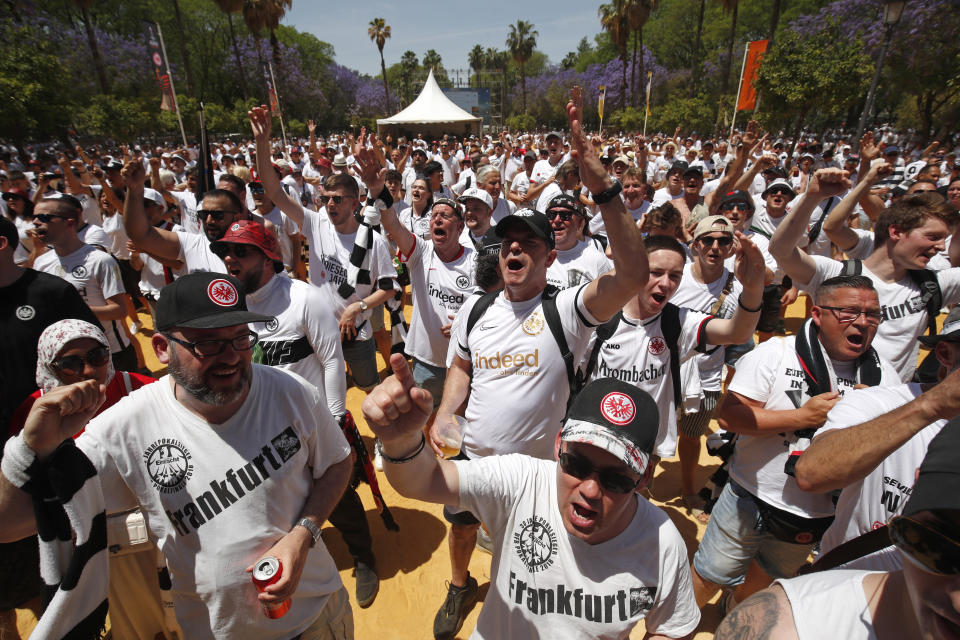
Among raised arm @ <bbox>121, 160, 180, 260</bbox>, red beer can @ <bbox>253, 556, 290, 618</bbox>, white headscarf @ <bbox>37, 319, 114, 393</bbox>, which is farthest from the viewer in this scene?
raised arm @ <bbox>121, 160, 180, 260</bbox>

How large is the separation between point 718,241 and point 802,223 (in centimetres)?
100

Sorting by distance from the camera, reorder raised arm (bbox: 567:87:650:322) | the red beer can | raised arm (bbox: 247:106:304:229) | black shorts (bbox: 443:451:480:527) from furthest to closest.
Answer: raised arm (bbox: 247:106:304:229) → black shorts (bbox: 443:451:480:527) → raised arm (bbox: 567:87:650:322) → the red beer can

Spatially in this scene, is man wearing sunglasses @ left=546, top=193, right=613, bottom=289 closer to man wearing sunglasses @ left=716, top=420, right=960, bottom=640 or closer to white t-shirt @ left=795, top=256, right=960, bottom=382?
white t-shirt @ left=795, top=256, right=960, bottom=382

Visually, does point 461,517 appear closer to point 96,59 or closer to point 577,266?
point 577,266

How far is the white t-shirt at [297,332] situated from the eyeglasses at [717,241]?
3413mm

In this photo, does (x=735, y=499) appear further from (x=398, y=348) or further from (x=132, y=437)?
(x=398, y=348)

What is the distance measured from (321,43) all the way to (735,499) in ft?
270

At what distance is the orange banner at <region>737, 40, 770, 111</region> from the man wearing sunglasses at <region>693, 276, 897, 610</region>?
47.1 feet

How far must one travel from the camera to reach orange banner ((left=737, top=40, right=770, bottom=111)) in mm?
14008

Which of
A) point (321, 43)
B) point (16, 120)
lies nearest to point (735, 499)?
point (16, 120)

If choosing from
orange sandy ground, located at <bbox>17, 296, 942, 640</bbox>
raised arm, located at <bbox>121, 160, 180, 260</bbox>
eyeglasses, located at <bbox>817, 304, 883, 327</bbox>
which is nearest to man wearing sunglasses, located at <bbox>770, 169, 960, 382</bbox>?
eyeglasses, located at <bbox>817, 304, 883, 327</bbox>

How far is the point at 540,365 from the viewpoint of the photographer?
111 inches

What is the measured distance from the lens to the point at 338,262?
5059mm

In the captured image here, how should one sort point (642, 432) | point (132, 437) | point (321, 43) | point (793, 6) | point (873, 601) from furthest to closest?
point (321, 43)
point (793, 6)
point (132, 437)
point (642, 432)
point (873, 601)
